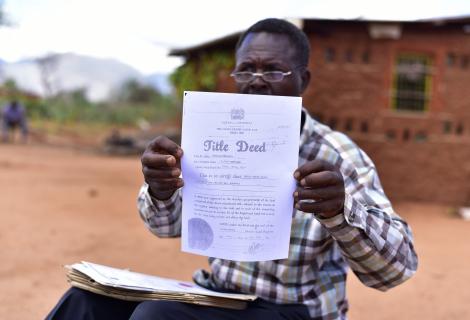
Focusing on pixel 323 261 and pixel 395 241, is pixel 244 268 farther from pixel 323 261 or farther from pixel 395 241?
pixel 395 241

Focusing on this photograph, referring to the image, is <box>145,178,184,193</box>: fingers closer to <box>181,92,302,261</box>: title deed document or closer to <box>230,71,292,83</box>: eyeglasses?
<box>181,92,302,261</box>: title deed document

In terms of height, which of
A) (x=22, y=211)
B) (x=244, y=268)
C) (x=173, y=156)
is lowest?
(x=22, y=211)

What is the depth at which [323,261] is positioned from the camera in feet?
6.59

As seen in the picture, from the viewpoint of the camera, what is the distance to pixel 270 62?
2062 mm

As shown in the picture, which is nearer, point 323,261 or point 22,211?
point 323,261

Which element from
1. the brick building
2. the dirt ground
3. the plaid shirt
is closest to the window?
the brick building

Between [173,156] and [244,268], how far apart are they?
23.6 inches

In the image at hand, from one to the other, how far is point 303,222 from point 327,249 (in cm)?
16

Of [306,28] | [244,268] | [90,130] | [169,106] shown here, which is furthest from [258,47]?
[169,106]

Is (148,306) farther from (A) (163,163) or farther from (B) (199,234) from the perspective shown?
(A) (163,163)

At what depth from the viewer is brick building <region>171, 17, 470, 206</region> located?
916 centimetres

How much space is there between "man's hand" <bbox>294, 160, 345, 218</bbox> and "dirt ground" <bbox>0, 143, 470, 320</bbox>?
2.87 m

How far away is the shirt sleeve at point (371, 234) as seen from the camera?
5.30ft

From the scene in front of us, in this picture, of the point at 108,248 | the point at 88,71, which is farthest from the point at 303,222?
the point at 88,71
